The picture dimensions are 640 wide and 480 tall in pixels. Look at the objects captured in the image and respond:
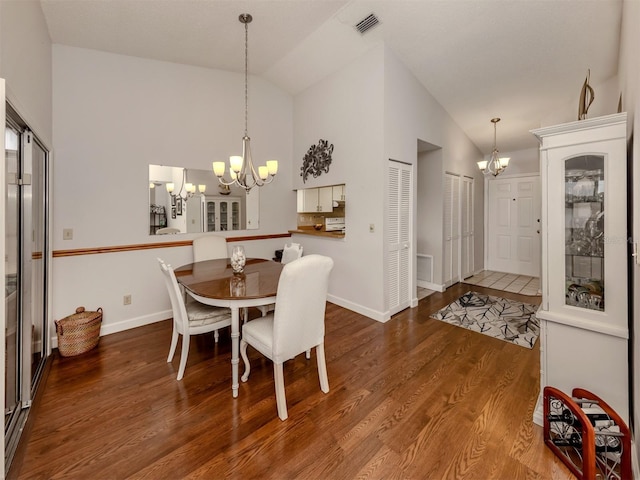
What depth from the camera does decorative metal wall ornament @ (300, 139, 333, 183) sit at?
3.81m

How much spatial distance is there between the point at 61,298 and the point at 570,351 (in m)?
4.09

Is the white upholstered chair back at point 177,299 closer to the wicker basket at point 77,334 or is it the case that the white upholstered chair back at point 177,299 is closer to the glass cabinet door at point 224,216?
the wicker basket at point 77,334

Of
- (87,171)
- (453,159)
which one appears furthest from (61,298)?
(453,159)

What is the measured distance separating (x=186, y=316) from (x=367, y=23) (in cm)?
324

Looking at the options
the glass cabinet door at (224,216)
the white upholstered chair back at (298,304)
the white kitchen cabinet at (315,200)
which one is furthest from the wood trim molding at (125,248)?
the white upholstered chair back at (298,304)

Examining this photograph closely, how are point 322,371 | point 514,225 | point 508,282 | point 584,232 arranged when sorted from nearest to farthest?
1. point 584,232
2. point 322,371
3. point 508,282
4. point 514,225

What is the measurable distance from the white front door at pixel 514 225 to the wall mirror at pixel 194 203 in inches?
196

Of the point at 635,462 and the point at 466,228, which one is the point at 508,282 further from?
the point at 635,462

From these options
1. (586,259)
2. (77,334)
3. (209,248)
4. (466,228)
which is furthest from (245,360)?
(466,228)

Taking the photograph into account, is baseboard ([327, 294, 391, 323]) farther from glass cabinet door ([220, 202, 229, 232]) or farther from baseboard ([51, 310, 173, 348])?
baseboard ([51, 310, 173, 348])

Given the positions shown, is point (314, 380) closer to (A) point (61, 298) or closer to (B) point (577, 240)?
(B) point (577, 240)

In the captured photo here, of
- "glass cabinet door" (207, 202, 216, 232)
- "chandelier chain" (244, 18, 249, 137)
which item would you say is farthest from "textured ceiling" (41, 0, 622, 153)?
"glass cabinet door" (207, 202, 216, 232)

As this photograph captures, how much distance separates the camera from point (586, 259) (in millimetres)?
1570

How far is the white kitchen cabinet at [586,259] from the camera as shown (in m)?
1.45
